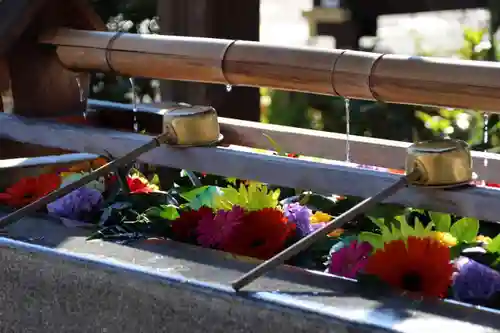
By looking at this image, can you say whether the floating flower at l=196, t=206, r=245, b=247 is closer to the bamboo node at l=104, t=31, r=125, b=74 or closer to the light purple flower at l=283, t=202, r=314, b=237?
the light purple flower at l=283, t=202, r=314, b=237

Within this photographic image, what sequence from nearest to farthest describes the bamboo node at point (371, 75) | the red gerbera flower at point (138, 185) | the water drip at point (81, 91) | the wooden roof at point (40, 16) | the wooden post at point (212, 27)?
the bamboo node at point (371, 75)
the red gerbera flower at point (138, 185)
the wooden roof at point (40, 16)
the water drip at point (81, 91)
the wooden post at point (212, 27)

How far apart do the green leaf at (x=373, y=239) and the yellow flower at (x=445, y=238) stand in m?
0.08

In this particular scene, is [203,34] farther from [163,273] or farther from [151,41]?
[163,273]

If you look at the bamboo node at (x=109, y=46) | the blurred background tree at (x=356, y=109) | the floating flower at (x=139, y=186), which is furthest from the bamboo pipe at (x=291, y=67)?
the blurred background tree at (x=356, y=109)

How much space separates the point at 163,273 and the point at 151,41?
1.99 feet

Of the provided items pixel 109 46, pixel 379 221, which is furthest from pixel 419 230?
pixel 109 46

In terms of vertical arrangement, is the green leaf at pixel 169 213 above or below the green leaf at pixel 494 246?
below

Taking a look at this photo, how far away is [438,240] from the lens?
134cm

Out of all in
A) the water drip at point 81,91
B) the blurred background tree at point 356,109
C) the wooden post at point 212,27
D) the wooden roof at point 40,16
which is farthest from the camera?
the blurred background tree at point 356,109

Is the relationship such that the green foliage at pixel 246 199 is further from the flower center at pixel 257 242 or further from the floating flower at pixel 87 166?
the floating flower at pixel 87 166

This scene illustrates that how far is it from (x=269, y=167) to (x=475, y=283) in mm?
390

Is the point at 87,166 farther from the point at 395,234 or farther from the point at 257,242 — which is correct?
the point at 395,234

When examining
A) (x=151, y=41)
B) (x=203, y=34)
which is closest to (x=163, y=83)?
(x=203, y=34)

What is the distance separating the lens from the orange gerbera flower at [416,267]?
1.26m
